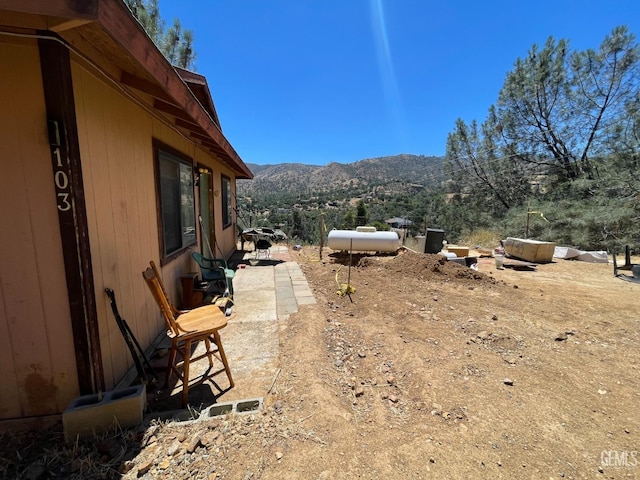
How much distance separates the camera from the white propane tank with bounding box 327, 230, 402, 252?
28.9ft

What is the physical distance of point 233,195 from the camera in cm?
972

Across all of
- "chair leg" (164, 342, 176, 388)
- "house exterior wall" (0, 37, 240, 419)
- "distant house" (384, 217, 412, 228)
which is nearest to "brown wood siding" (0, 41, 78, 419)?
"house exterior wall" (0, 37, 240, 419)

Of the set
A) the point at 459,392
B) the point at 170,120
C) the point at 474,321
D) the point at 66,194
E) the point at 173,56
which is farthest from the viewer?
the point at 173,56

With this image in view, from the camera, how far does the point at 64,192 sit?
5.72 ft

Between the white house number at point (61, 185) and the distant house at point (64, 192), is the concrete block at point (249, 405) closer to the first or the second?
the distant house at point (64, 192)

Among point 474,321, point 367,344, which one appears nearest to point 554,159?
point 474,321

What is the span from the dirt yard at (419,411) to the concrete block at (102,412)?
0.09m

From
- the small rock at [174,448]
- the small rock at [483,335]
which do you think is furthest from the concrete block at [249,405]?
the small rock at [483,335]

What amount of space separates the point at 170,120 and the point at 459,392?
4589 mm

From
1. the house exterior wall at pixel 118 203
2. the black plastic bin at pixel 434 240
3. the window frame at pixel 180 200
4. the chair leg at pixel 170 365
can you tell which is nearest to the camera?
the house exterior wall at pixel 118 203

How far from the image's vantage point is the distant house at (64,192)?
1.61 metres

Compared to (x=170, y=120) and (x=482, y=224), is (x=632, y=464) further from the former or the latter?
(x=482, y=224)
